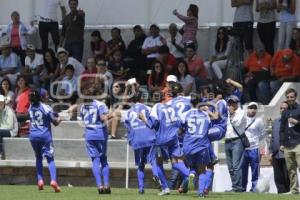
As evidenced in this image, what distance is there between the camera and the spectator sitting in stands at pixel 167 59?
102ft

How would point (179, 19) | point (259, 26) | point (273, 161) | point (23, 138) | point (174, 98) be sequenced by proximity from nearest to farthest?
point (174, 98) < point (273, 161) < point (23, 138) < point (259, 26) < point (179, 19)

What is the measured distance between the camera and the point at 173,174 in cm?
2712

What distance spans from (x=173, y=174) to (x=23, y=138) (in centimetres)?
426

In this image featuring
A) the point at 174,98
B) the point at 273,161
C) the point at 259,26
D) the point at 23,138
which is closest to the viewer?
the point at 174,98

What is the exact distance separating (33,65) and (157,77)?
390 centimetres

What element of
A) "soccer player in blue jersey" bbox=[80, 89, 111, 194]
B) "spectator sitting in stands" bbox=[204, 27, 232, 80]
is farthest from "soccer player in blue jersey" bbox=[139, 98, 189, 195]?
"spectator sitting in stands" bbox=[204, 27, 232, 80]

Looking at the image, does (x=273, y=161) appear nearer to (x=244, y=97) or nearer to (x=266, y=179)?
(x=266, y=179)

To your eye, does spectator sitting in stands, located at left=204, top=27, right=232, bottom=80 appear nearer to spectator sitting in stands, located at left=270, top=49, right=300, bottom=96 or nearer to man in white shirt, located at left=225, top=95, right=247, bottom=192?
spectator sitting in stands, located at left=270, top=49, right=300, bottom=96

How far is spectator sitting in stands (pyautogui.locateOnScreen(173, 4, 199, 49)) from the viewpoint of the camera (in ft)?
106

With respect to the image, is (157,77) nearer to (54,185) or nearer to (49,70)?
(49,70)

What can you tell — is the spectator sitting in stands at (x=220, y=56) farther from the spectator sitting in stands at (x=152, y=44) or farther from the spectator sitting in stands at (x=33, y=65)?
the spectator sitting in stands at (x=33, y=65)

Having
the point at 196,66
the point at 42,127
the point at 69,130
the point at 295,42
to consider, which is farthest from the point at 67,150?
the point at 295,42

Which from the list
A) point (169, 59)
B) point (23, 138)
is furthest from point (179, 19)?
point (23, 138)

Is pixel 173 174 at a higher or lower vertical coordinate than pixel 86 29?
lower
